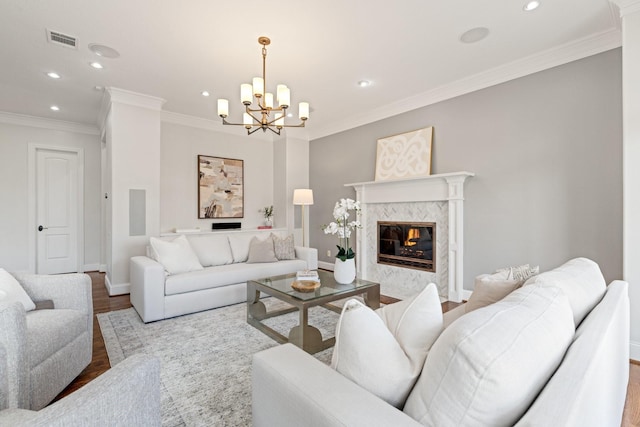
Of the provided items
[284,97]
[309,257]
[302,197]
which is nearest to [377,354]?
[284,97]

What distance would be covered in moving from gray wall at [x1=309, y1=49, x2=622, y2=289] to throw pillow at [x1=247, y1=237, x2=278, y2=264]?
98.8 inches

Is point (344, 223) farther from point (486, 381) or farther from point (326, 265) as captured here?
point (326, 265)

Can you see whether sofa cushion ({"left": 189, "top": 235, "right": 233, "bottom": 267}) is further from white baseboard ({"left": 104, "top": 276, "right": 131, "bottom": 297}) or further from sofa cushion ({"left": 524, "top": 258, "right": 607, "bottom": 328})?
sofa cushion ({"left": 524, "top": 258, "right": 607, "bottom": 328})

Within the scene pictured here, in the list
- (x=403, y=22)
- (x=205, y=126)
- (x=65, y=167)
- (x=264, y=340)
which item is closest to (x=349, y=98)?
(x=403, y=22)

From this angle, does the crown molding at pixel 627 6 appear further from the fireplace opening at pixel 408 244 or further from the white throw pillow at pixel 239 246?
the white throw pillow at pixel 239 246

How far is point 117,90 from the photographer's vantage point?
415 cm

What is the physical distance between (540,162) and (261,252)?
3457 mm

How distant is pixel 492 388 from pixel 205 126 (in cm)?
586

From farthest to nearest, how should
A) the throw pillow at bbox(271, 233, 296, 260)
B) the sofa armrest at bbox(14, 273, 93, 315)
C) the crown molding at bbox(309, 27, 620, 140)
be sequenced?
the throw pillow at bbox(271, 233, 296, 260) → the crown molding at bbox(309, 27, 620, 140) → the sofa armrest at bbox(14, 273, 93, 315)

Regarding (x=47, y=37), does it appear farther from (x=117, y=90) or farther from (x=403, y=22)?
(x=403, y=22)

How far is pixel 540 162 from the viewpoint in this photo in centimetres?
335

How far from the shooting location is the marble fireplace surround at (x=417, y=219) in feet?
13.0

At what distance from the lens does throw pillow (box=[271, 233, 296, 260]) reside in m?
4.44

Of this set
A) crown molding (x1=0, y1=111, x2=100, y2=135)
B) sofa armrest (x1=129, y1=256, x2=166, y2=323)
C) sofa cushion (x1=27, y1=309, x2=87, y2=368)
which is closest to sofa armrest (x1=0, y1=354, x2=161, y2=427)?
sofa cushion (x1=27, y1=309, x2=87, y2=368)
